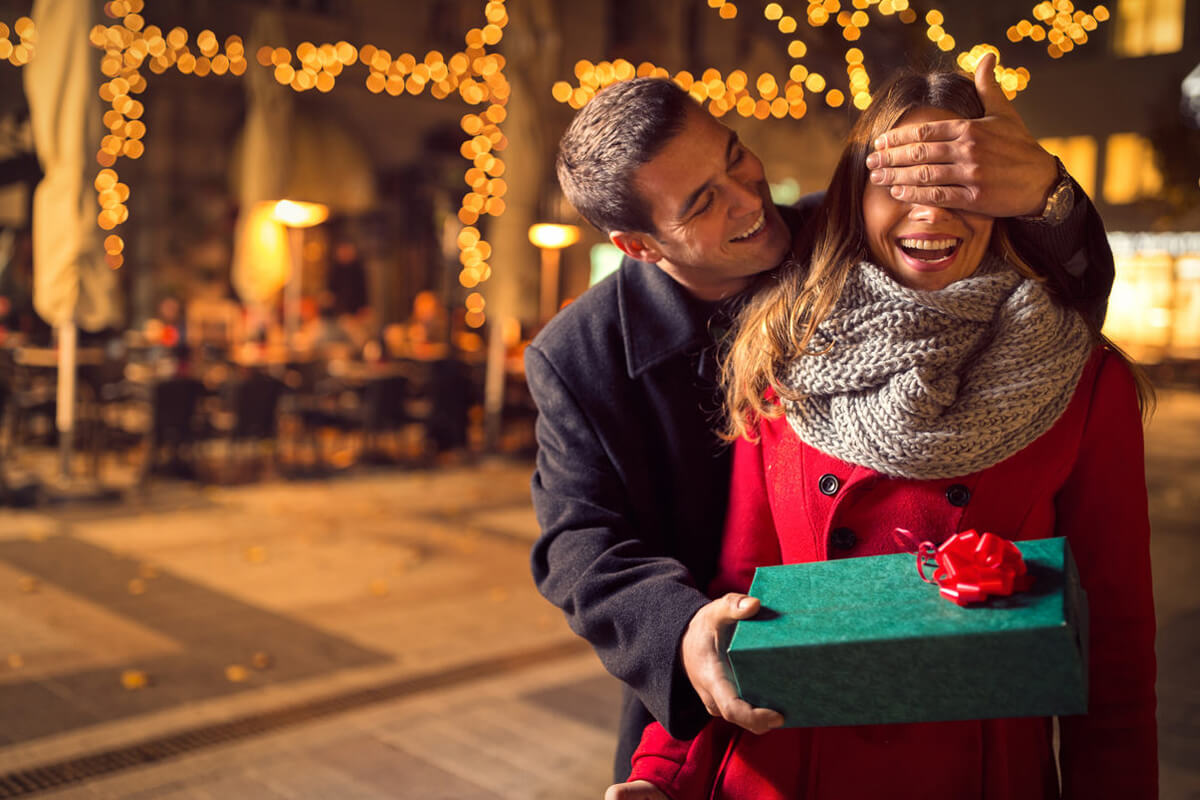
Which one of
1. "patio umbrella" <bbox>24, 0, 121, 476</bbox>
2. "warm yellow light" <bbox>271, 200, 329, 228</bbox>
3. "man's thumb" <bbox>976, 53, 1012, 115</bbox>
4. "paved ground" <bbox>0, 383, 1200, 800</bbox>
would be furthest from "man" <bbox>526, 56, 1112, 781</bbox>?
"warm yellow light" <bbox>271, 200, 329, 228</bbox>

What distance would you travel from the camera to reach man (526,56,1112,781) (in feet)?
5.02

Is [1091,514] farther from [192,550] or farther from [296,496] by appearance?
[296,496]

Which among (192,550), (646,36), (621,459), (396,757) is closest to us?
(621,459)

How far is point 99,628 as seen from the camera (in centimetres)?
596

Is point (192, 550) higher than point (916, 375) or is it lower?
lower

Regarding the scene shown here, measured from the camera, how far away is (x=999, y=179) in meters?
1.49

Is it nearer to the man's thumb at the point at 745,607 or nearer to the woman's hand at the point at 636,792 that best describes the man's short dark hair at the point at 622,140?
the man's thumb at the point at 745,607

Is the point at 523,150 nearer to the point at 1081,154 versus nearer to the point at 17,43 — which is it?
the point at 17,43

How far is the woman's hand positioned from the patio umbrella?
842 cm

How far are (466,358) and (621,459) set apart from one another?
1227 cm

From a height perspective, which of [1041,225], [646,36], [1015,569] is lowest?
[1015,569]

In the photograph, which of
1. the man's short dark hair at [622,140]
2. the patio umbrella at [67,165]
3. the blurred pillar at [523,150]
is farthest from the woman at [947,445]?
the blurred pillar at [523,150]

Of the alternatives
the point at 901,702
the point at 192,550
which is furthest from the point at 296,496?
the point at 901,702

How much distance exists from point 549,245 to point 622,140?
1299cm
